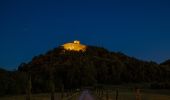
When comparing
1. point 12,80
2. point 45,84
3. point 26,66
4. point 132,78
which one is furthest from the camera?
point 132,78

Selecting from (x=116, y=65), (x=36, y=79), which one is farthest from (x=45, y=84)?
(x=116, y=65)

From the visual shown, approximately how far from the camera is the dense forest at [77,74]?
240 feet

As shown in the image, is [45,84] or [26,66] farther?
[26,66]

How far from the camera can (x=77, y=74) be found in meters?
127

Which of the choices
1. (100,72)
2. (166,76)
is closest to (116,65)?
(100,72)

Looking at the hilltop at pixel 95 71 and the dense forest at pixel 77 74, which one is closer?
the dense forest at pixel 77 74

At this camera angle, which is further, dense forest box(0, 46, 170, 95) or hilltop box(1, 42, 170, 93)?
hilltop box(1, 42, 170, 93)

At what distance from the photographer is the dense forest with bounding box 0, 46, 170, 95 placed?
73.1 metres

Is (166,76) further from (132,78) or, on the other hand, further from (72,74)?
(72,74)

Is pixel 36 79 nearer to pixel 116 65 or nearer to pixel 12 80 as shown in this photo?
pixel 12 80

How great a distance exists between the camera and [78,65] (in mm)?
132875

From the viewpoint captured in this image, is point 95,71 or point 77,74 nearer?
point 77,74

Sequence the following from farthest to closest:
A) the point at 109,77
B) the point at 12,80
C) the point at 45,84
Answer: the point at 109,77, the point at 45,84, the point at 12,80

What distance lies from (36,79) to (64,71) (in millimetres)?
41020
